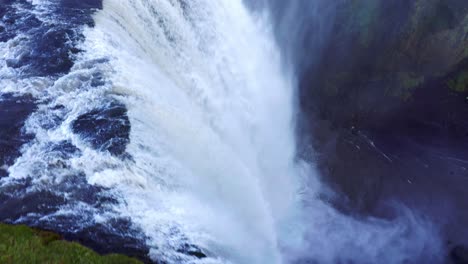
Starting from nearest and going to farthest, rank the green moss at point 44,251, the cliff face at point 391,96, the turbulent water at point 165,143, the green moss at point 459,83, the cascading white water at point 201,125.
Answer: the green moss at point 44,251 < the turbulent water at point 165,143 < the cascading white water at point 201,125 < the cliff face at point 391,96 < the green moss at point 459,83

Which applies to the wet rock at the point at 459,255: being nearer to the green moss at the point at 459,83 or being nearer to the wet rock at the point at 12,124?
the green moss at the point at 459,83

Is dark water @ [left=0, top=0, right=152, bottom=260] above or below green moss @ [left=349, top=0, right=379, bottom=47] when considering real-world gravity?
below

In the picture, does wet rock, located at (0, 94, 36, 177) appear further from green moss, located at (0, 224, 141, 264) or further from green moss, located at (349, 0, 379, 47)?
green moss, located at (349, 0, 379, 47)

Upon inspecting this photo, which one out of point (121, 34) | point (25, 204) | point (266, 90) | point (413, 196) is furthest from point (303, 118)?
point (25, 204)

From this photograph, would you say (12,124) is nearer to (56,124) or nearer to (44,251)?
(56,124)

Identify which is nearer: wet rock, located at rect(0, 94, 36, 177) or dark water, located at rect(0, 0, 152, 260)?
dark water, located at rect(0, 0, 152, 260)

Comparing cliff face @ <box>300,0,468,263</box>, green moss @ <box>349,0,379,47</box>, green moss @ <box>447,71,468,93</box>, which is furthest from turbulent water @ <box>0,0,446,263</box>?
green moss @ <box>447,71,468,93</box>

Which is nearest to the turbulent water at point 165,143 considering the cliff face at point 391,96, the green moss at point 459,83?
the cliff face at point 391,96

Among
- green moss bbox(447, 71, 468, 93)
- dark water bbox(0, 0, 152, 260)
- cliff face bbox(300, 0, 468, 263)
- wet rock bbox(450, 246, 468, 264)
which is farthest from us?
green moss bbox(447, 71, 468, 93)
